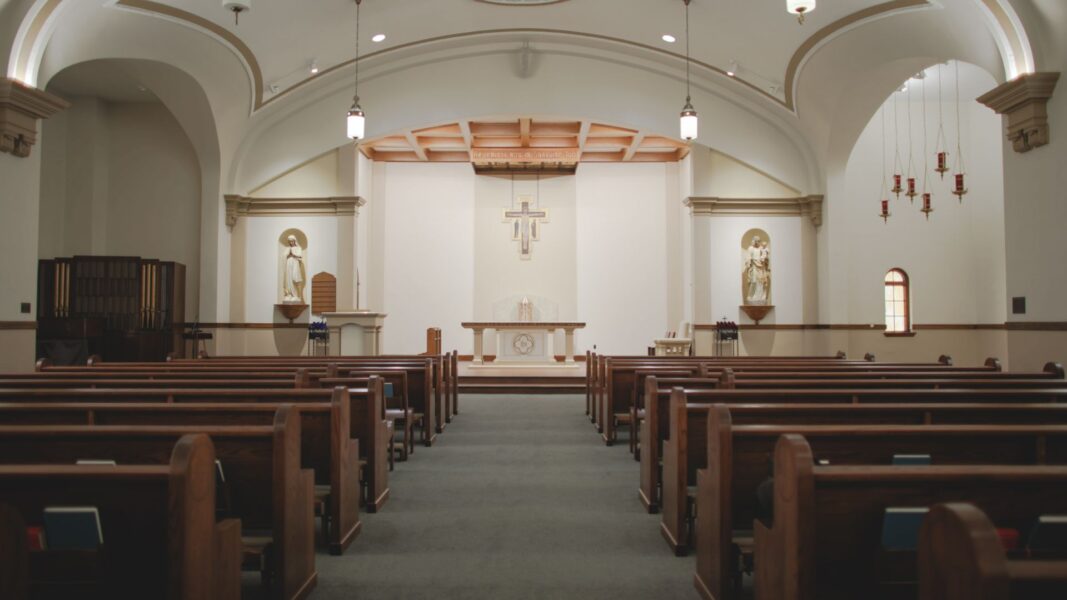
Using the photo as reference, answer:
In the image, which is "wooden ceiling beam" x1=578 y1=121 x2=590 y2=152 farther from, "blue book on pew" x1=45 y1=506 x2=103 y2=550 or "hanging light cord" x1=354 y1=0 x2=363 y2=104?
"blue book on pew" x1=45 y1=506 x2=103 y2=550

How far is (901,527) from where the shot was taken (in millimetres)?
1938

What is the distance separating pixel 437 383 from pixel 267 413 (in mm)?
3510

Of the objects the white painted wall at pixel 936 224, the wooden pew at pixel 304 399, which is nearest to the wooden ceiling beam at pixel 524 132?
the white painted wall at pixel 936 224

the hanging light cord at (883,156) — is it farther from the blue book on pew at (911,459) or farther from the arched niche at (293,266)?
the blue book on pew at (911,459)

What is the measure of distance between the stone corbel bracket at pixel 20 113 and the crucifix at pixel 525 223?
8995 millimetres

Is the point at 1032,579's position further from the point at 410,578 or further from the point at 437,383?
the point at 437,383

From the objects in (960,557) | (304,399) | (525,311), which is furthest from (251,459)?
(525,311)

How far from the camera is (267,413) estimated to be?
11.2 ft

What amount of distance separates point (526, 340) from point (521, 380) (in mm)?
1533

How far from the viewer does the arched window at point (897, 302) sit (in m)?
12.6

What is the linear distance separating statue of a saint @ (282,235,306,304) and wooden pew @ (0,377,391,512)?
8.14 meters

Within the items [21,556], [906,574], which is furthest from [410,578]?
[906,574]

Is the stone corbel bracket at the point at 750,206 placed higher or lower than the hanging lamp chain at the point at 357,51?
lower

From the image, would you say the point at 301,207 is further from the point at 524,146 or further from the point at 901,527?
the point at 901,527
